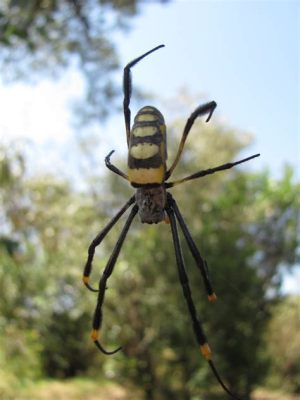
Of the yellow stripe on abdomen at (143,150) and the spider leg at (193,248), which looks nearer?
the yellow stripe on abdomen at (143,150)

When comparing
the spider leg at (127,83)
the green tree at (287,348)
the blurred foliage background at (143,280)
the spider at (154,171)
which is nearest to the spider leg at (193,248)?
the spider at (154,171)

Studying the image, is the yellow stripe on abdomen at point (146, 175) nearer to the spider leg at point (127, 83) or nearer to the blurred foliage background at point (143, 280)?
the spider leg at point (127, 83)

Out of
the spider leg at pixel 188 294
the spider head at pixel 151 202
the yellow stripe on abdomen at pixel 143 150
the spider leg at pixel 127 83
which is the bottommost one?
the spider leg at pixel 188 294

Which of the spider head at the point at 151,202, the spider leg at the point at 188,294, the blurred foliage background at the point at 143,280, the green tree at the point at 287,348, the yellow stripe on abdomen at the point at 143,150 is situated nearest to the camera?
the yellow stripe on abdomen at the point at 143,150

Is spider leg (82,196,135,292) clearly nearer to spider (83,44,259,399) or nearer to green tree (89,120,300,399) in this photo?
spider (83,44,259,399)

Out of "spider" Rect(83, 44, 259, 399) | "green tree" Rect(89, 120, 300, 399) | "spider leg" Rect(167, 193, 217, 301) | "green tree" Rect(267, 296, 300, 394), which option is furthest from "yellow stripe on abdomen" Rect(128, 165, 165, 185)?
"green tree" Rect(267, 296, 300, 394)

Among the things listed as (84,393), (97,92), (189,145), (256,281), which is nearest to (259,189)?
(256,281)

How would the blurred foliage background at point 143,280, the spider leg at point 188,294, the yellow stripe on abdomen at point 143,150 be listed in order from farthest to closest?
the blurred foliage background at point 143,280
the spider leg at point 188,294
the yellow stripe on abdomen at point 143,150
